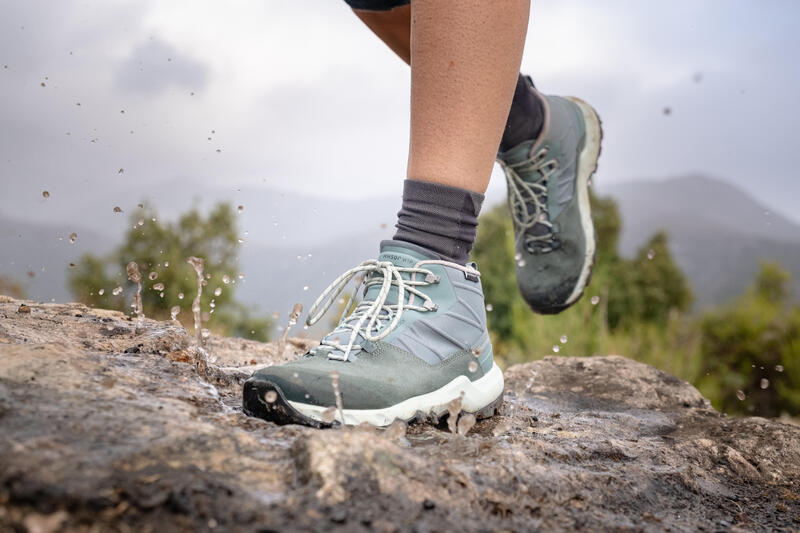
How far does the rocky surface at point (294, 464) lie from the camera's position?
30.5 inches

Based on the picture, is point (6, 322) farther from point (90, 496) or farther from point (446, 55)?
point (446, 55)

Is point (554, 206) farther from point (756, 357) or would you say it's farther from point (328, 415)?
point (756, 357)

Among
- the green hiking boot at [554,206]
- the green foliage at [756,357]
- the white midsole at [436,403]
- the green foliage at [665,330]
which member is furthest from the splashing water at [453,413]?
the green foliage at [756,357]

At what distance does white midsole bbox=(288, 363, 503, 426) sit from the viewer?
130 cm

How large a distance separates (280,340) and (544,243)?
1.07 metres

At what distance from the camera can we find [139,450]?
0.87 meters

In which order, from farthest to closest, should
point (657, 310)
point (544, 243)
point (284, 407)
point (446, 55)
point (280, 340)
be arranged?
point (657, 310)
point (544, 243)
point (280, 340)
point (446, 55)
point (284, 407)

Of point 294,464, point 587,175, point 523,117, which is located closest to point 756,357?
point 587,175

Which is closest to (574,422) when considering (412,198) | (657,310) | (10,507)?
(412,198)

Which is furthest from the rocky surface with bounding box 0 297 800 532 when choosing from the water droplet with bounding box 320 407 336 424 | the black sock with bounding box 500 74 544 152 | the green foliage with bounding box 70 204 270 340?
the green foliage with bounding box 70 204 270 340

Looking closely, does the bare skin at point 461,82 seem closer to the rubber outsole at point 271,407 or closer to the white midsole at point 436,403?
the white midsole at point 436,403

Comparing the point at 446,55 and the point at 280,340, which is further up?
the point at 446,55

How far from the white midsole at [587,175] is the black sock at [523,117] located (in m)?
0.28

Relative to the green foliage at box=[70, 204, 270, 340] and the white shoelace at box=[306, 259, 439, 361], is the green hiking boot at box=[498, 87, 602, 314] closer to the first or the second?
the white shoelace at box=[306, 259, 439, 361]
